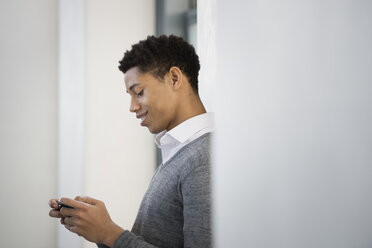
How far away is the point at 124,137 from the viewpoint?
1658 mm

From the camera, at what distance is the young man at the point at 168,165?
2.25 feet

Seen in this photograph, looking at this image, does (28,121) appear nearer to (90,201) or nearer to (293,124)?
(90,201)

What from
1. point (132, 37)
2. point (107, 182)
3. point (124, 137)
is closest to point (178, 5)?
point (132, 37)

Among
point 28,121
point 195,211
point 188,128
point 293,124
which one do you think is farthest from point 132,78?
point 28,121

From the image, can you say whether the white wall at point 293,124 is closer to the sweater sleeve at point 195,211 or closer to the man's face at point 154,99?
the sweater sleeve at point 195,211

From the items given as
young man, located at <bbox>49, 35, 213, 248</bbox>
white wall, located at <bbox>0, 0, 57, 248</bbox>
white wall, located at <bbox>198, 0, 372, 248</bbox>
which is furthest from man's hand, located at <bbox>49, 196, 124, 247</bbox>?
white wall, located at <bbox>0, 0, 57, 248</bbox>

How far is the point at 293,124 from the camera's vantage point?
1.57ft

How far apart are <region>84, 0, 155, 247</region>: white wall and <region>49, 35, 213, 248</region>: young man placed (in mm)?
667

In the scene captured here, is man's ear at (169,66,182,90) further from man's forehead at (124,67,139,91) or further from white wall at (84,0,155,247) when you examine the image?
white wall at (84,0,155,247)

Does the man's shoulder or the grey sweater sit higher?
the man's shoulder

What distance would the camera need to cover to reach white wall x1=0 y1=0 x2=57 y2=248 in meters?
1.49

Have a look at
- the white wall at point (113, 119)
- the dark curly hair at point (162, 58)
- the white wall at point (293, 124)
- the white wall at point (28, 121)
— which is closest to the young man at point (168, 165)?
the dark curly hair at point (162, 58)

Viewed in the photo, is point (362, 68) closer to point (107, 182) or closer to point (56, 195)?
point (107, 182)

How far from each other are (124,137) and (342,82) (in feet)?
4.35
